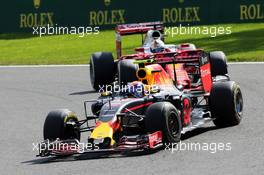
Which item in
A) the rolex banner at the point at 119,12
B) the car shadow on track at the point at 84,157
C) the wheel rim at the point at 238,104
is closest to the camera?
the car shadow on track at the point at 84,157

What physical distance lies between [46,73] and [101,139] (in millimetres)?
10569

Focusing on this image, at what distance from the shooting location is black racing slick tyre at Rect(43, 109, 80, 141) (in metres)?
10.3

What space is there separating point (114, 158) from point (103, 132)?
360mm

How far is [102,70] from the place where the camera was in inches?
656

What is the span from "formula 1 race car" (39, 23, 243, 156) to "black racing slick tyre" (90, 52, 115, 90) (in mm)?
3052

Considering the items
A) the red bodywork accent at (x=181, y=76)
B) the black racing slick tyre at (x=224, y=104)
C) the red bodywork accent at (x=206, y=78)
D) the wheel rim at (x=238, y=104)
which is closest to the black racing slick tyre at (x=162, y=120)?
the black racing slick tyre at (x=224, y=104)

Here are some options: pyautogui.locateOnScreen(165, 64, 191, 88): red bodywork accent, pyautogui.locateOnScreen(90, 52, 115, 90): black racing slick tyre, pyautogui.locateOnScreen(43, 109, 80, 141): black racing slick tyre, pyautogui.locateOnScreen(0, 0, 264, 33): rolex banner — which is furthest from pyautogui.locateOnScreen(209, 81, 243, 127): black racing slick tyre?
pyautogui.locateOnScreen(0, 0, 264, 33): rolex banner

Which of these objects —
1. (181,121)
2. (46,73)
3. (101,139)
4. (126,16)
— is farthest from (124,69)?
(126,16)

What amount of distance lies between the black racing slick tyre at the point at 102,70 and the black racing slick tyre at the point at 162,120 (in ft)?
21.6

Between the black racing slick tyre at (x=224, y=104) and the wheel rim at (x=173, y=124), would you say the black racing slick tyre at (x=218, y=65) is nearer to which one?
the black racing slick tyre at (x=224, y=104)

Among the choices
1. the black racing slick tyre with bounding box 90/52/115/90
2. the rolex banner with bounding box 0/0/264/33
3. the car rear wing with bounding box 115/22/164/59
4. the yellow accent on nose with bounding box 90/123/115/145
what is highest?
the rolex banner with bounding box 0/0/264/33

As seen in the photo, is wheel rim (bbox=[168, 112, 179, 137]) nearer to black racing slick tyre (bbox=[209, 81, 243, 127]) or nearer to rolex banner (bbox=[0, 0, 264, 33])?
black racing slick tyre (bbox=[209, 81, 243, 127])

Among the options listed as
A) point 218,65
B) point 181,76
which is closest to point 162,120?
point 181,76

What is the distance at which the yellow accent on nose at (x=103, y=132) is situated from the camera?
32.3 ft
